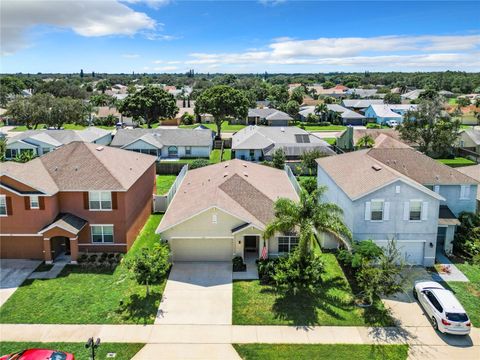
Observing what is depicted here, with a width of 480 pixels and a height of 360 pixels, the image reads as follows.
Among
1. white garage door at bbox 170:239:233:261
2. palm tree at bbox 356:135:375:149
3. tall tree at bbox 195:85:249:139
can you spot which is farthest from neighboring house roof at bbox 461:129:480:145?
white garage door at bbox 170:239:233:261

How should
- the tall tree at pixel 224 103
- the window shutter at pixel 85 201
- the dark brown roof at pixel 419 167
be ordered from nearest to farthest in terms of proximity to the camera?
the window shutter at pixel 85 201 → the dark brown roof at pixel 419 167 → the tall tree at pixel 224 103

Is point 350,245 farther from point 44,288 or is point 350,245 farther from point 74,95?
point 74,95

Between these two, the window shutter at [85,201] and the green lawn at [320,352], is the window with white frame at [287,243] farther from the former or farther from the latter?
the window shutter at [85,201]

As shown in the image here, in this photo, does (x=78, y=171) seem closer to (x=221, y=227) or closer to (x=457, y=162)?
(x=221, y=227)

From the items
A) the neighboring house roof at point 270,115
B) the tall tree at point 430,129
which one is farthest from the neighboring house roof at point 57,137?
the tall tree at point 430,129

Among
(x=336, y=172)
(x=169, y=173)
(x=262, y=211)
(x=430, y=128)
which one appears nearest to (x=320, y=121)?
(x=430, y=128)

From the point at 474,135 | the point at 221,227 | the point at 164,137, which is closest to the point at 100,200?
the point at 221,227
